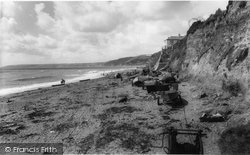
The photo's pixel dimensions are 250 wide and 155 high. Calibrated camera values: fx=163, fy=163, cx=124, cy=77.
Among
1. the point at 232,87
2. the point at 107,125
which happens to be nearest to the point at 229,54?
the point at 232,87

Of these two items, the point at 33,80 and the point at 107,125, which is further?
the point at 33,80

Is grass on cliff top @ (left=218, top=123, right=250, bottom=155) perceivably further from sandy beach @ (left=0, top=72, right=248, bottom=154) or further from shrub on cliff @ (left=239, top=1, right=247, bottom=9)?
shrub on cliff @ (left=239, top=1, right=247, bottom=9)

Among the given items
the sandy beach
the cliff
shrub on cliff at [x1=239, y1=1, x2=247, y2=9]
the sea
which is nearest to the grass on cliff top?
the sandy beach

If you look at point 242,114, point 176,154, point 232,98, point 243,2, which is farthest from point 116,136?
point 243,2

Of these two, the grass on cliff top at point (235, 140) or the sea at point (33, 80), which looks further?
the sea at point (33, 80)

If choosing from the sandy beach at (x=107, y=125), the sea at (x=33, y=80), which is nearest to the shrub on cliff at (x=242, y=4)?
the sandy beach at (x=107, y=125)

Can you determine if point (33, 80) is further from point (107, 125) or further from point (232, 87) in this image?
point (232, 87)

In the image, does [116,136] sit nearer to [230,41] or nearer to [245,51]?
[245,51]

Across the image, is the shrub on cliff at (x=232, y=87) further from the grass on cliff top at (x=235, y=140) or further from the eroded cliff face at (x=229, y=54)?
the grass on cliff top at (x=235, y=140)
